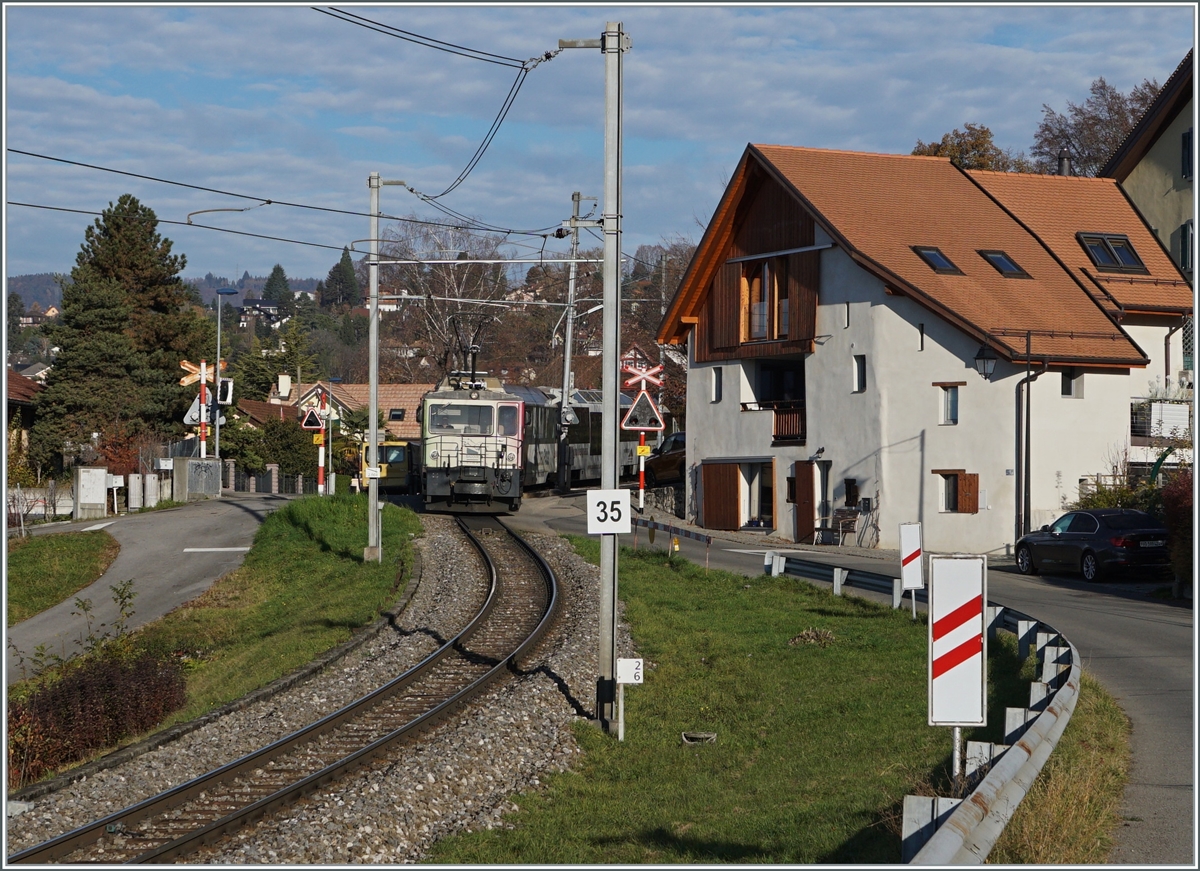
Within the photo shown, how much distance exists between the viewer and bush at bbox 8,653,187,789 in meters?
15.0

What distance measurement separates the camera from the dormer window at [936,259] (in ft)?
118

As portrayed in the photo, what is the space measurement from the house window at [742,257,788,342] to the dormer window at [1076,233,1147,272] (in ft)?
29.6

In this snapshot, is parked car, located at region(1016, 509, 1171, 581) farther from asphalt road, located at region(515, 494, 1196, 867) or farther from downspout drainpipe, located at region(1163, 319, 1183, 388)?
downspout drainpipe, located at region(1163, 319, 1183, 388)

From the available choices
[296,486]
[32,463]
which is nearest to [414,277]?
[296,486]

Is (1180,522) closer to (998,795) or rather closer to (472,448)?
(998,795)

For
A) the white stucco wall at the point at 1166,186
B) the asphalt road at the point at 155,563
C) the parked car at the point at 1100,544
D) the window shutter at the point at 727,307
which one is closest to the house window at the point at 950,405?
Result: the parked car at the point at 1100,544

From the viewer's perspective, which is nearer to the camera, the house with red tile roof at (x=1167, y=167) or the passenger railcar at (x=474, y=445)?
the passenger railcar at (x=474, y=445)


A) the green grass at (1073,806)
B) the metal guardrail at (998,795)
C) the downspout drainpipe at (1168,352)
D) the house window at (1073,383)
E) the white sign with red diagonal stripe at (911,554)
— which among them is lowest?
the green grass at (1073,806)

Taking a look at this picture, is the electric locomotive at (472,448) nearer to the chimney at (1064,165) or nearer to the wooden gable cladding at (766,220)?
the wooden gable cladding at (766,220)

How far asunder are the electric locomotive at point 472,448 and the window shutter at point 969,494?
1165cm

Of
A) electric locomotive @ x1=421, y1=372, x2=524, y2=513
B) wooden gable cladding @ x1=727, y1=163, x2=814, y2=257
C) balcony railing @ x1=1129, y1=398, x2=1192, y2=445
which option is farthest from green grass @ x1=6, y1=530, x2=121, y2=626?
balcony railing @ x1=1129, y1=398, x2=1192, y2=445

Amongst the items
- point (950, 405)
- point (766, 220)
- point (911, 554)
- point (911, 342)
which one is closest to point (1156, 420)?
point (950, 405)

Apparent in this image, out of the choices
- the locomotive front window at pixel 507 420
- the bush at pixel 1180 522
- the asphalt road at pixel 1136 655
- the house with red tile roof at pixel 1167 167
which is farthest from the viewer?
the house with red tile roof at pixel 1167 167

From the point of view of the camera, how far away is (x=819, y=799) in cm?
1046
